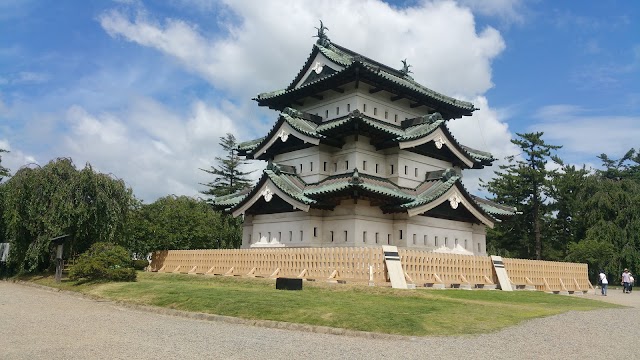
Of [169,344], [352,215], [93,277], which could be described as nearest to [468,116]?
[352,215]

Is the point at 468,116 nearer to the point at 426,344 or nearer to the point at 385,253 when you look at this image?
the point at 385,253

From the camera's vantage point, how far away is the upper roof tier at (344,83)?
30.6 m

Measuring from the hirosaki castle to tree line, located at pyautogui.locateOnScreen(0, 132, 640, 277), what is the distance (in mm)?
7013

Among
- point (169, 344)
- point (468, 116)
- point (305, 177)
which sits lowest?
point (169, 344)

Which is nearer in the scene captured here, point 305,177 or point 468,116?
point 305,177

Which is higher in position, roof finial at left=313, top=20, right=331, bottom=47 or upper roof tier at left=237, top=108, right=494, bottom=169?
roof finial at left=313, top=20, right=331, bottom=47

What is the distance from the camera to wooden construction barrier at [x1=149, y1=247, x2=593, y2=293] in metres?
22.6

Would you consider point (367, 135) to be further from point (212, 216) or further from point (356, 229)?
point (212, 216)

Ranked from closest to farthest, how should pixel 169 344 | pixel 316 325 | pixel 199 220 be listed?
pixel 169 344, pixel 316 325, pixel 199 220

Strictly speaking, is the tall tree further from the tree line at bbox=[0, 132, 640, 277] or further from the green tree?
the green tree

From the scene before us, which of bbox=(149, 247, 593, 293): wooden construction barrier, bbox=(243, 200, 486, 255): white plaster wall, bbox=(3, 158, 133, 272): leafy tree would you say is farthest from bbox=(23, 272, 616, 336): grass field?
bbox=(243, 200, 486, 255): white plaster wall

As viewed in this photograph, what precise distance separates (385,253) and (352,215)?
6.43m

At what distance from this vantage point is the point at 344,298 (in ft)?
59.3

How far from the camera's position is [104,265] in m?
24.9
